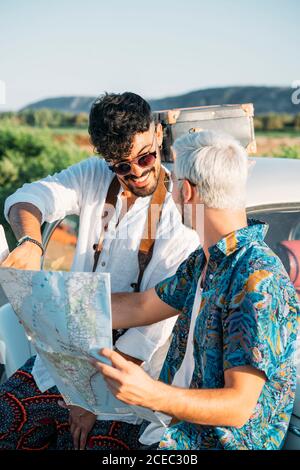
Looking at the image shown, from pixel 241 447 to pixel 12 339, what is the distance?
160 cm

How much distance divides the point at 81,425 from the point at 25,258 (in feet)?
Result: 2.22

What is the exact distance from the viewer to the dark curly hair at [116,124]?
2.80 m

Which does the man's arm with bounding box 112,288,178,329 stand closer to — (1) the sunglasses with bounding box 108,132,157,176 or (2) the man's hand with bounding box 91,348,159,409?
(1) the sunglasses with bounding box 108,132,157,176

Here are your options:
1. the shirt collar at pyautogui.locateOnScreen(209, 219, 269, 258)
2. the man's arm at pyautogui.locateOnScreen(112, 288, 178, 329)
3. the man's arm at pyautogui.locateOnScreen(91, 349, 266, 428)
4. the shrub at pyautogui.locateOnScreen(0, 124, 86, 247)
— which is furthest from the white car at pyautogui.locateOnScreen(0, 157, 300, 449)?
the shrub at pyautogui.locateOnScreen(0, 124, 86, 247)

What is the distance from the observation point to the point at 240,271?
209 centimetres

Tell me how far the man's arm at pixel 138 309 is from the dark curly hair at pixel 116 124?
55cm

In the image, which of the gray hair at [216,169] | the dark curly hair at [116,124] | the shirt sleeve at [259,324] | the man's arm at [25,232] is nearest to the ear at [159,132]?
the dark curly hair at [116,124]

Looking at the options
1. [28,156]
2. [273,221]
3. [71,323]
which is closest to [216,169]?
[71,323]

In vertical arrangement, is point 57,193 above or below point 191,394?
above

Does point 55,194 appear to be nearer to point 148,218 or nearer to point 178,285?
point 148,218

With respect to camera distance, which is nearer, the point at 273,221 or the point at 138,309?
the point at 138,309

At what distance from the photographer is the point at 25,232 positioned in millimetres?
2768

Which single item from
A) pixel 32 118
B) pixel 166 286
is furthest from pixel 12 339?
pixel 32 118

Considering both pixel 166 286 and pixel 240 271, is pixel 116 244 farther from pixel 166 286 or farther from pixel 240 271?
Result: pixel 240 271
